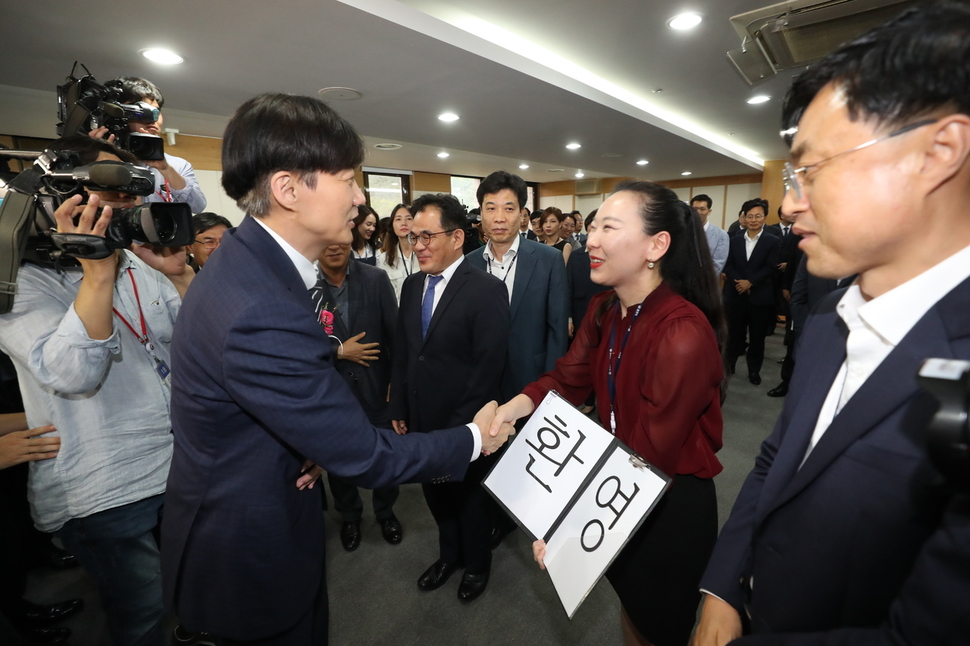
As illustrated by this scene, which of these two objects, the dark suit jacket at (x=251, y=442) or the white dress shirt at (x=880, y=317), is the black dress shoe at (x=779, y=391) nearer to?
the white dress shirt at (x=880, y=317)

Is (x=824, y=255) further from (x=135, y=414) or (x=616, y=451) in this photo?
(x=135, y=414)

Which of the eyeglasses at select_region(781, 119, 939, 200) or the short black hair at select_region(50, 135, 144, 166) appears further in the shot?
the short black hair at select_region(50, 135, 144, 166)

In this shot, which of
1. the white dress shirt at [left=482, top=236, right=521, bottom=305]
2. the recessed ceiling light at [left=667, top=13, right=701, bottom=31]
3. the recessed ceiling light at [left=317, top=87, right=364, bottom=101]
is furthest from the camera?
the recessed ceiling light at [left=317, top=87, right=364, bottom=101]

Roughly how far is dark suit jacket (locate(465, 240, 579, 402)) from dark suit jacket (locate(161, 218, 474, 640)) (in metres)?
1.50

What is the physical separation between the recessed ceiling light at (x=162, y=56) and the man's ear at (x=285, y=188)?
10.3 feet

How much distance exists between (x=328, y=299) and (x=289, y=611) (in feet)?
5.07

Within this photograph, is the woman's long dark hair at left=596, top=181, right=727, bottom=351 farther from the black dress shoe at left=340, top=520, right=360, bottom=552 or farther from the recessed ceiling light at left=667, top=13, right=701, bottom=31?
the recessed ceiling light at left=667, top=13, right=701, bottom=31

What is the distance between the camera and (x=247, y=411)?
0.94 meters

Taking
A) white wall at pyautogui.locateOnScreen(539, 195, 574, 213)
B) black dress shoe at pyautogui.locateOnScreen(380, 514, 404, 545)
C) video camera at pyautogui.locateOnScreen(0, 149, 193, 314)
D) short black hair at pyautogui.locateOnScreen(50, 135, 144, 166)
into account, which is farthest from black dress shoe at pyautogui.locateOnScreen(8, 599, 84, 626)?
white wall at pyautogui.locateOnScreen(539, 195, 574, 213)

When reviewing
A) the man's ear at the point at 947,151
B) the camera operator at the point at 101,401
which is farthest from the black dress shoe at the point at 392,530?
the man's ear at the point at 947,151

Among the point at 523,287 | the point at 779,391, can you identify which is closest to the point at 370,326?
the point at 523,287

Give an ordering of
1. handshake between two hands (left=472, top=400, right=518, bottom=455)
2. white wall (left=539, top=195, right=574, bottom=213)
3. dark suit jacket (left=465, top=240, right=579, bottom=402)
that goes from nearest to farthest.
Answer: handshake between two hands (left=472, top=400, right=518, bottom=455) < dark suit jacket (left=465, top=240, right=579, bottom=402) < white wall (left=539, top=195, right=574, bottom=213)

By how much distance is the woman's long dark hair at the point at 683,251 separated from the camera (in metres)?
1.31

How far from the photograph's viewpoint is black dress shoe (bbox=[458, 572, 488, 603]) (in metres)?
2.00
